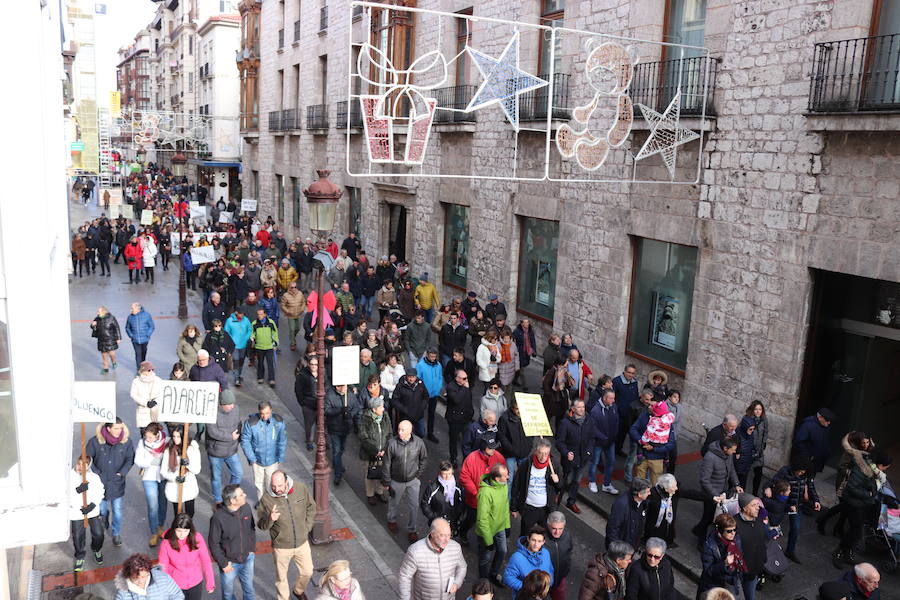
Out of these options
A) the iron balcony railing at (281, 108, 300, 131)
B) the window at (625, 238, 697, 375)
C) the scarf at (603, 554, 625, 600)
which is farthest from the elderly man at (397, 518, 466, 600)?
the iron balcony railing at (281, 108, 300, 131)

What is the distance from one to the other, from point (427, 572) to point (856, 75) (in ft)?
27.0

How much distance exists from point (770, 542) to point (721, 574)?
83cm

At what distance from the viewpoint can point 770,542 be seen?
25.6 ft

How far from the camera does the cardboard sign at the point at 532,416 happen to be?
939cm

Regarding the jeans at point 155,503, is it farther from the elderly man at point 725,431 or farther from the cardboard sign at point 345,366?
the elderly man at point 725,431

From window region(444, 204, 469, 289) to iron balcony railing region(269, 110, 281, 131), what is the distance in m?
15.9

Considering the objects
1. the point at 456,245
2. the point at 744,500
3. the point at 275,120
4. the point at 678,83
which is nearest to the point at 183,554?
the point at 744,500

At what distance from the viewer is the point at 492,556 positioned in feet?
27.5

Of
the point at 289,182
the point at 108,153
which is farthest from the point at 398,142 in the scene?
the point at 108,153

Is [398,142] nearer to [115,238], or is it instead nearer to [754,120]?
[115,238]

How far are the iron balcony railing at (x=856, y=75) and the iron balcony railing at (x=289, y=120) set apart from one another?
80.3 feet

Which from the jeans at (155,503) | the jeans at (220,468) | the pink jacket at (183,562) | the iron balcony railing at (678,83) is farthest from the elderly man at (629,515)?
the iron balcony railing at (678,83)

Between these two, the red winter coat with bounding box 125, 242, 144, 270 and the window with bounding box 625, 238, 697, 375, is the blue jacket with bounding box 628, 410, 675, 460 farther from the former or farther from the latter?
the red winter coat with bounding box 125, 242, 144, 270

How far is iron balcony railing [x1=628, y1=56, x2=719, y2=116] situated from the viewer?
1203cm
